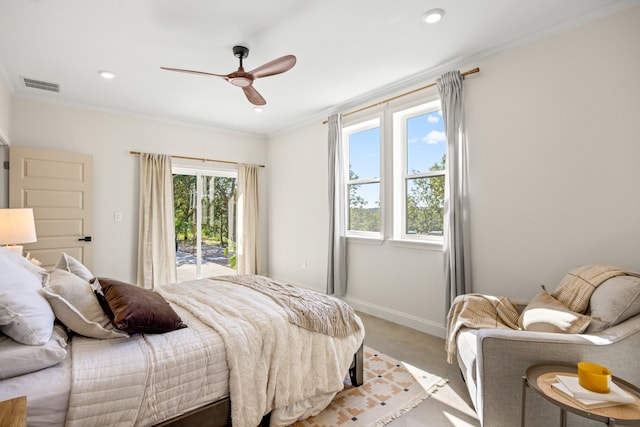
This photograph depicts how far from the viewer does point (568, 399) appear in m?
1.26

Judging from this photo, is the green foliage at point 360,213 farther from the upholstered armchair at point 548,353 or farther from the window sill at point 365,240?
the upholstered armchair at point 548,353

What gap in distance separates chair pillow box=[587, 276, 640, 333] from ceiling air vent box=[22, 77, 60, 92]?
5150mm

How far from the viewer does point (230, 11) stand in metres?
2.25

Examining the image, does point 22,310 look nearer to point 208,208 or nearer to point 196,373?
point 196,373

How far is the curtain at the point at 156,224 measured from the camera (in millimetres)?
4332

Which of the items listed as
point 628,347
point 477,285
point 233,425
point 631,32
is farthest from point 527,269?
point 233,425

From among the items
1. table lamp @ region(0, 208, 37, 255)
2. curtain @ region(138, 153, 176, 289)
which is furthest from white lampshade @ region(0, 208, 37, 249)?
curtain @ region(138, 153, 176, 289)

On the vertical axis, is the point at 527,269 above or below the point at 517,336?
above

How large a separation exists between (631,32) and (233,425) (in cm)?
354

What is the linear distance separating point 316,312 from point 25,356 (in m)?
1.43

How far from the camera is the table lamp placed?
2781mm

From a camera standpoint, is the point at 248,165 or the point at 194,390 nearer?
the point at 194,390

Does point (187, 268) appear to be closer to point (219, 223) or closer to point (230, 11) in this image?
point (219, 223)

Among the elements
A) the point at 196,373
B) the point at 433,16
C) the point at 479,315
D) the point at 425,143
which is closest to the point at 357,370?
the point at 479,315
